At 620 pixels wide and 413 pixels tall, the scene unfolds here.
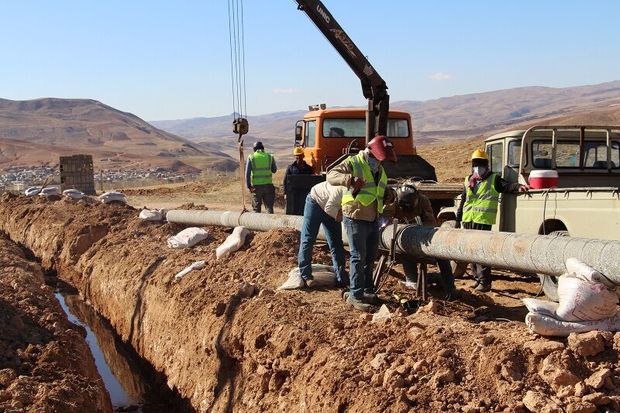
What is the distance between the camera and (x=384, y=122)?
42.5 ft

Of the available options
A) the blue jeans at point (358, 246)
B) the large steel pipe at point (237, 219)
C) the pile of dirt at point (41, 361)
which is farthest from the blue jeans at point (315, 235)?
the pile of dirt at point (41, 361)

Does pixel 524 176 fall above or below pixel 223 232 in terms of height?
above

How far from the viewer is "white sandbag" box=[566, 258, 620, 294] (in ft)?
16.5

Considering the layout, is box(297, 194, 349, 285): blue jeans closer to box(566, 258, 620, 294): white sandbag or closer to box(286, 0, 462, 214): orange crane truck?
box(566, 258, 620, 294): white sandbag

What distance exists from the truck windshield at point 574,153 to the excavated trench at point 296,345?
277 cm

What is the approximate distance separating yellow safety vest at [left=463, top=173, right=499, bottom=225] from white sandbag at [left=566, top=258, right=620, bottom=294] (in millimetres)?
2750

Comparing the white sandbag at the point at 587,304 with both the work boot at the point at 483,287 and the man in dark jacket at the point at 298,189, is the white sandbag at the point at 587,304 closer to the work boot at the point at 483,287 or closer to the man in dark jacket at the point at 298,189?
the work boot at the point at 483,287

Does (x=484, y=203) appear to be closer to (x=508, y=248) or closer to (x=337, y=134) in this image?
(x=508, y=248)

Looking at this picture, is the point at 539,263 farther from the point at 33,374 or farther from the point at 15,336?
the point at 15,336

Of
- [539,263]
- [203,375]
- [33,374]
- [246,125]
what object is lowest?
[203,375]

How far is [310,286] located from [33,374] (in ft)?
9.45

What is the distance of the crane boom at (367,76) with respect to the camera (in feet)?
41.3

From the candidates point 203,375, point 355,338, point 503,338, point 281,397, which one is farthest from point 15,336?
point 503,338

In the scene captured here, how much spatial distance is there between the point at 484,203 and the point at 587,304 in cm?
346
